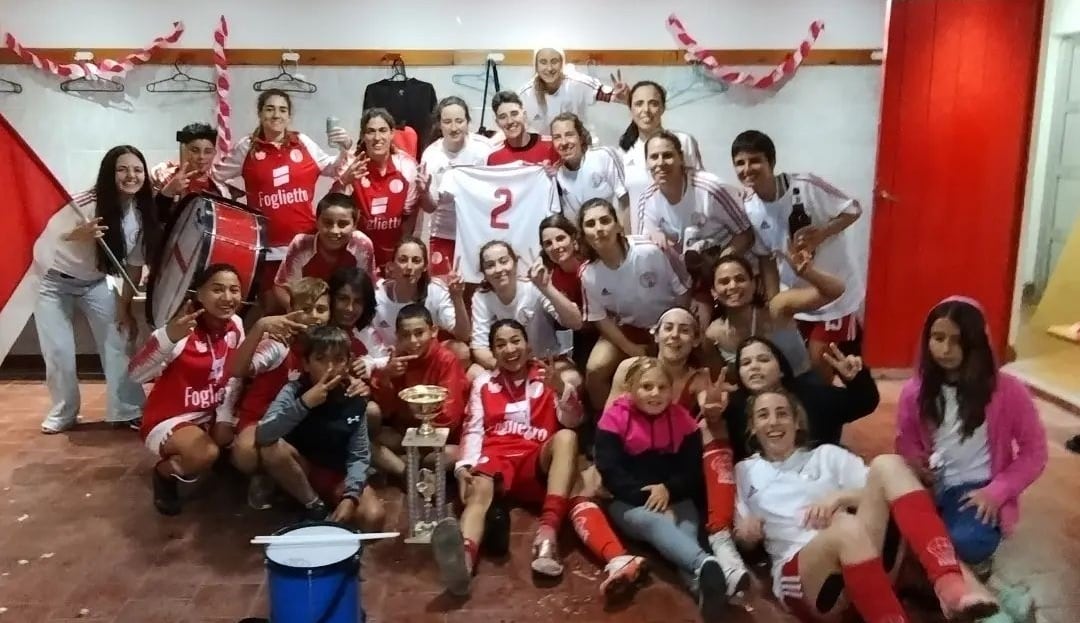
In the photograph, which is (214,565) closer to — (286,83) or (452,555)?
(452,555)

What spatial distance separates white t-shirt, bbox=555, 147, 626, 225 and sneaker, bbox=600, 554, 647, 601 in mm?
1942

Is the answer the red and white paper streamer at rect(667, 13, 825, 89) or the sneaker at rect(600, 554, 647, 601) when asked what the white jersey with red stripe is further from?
the red and white paper streamer at rect(667, 13, 825, 89)

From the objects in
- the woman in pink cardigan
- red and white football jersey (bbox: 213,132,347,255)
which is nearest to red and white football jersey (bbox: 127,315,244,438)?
red and white football jersey (bbox: 213,132,347,255)

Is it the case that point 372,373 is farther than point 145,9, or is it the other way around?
point 145,9

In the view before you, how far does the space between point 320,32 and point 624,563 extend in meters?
3.70

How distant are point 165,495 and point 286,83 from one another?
8.70ft

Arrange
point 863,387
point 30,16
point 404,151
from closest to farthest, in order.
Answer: point 863,387 < point 404,151 < point 30,16

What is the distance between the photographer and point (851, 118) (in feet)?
17.4

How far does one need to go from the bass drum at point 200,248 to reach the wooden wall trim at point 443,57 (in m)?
1.54

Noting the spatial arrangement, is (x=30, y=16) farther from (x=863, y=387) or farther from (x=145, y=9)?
(x=863, y=387)

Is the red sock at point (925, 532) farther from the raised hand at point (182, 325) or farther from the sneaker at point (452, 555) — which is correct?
the raised hand at point (182, 325)

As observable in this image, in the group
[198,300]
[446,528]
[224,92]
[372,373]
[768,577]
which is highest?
[224,92]

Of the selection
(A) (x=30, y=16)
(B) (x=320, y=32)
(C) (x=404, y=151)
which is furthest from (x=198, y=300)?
(A) (x=30, y=16)

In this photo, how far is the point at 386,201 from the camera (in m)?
4.26
